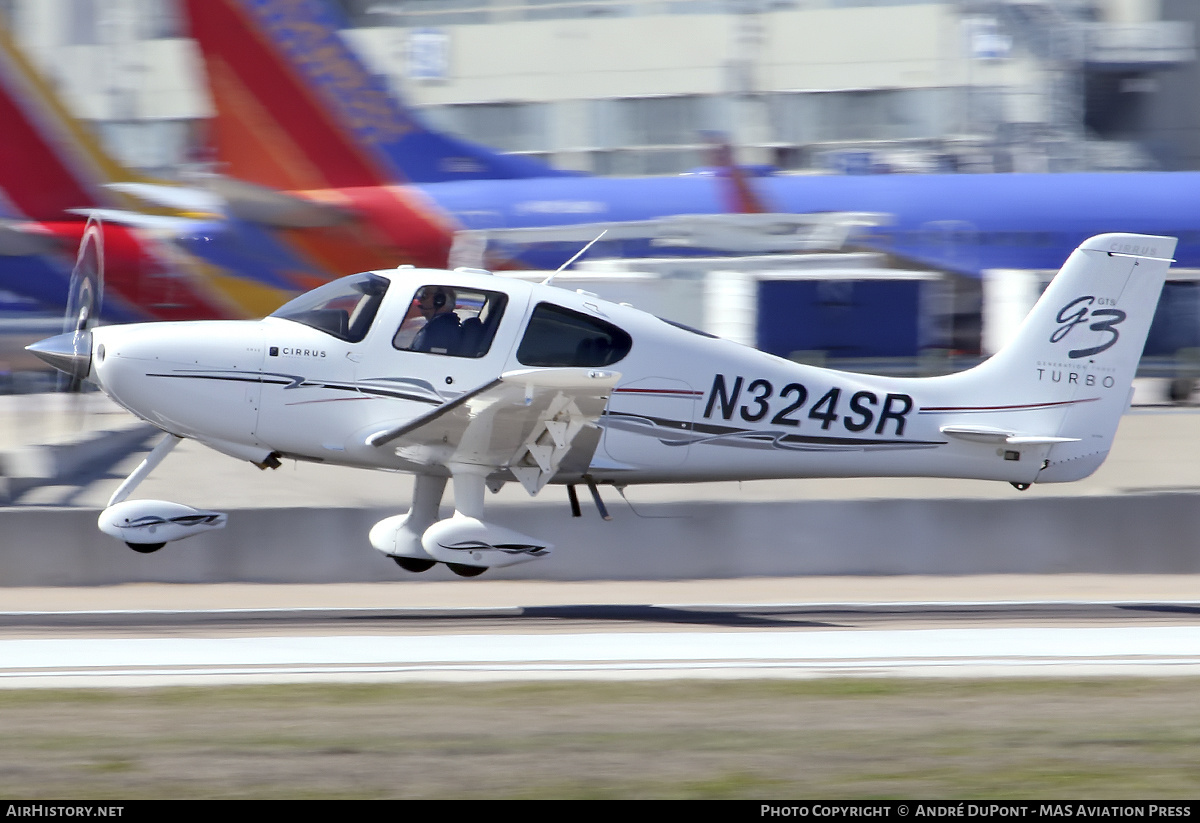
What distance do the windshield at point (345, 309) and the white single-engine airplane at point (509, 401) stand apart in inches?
0.6

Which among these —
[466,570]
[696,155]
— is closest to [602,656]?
[466,570]

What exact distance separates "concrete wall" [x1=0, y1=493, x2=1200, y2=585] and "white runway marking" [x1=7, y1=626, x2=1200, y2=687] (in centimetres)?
260

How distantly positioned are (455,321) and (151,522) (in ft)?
8.32

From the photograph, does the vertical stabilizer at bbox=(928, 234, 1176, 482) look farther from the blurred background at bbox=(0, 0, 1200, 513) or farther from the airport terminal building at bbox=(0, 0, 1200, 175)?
the airport terminal building at bbox=(0, 0, 1200, 175)

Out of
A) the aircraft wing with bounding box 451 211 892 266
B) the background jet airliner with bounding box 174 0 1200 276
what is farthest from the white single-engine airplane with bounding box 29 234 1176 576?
the background jet airliner with bounding box 174 0 1200 276

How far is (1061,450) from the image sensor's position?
10688mm

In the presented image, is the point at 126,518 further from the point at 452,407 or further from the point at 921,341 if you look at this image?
the point at 921,341

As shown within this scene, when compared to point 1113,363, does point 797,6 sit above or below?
above

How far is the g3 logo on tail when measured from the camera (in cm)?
1078

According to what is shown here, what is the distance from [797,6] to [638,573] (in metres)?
29.4

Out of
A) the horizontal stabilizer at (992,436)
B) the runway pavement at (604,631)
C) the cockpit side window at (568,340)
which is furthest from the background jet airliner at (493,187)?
the cockpit side window at (568,340)

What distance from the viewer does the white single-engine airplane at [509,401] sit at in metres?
9.33

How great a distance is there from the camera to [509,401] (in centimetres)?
906
